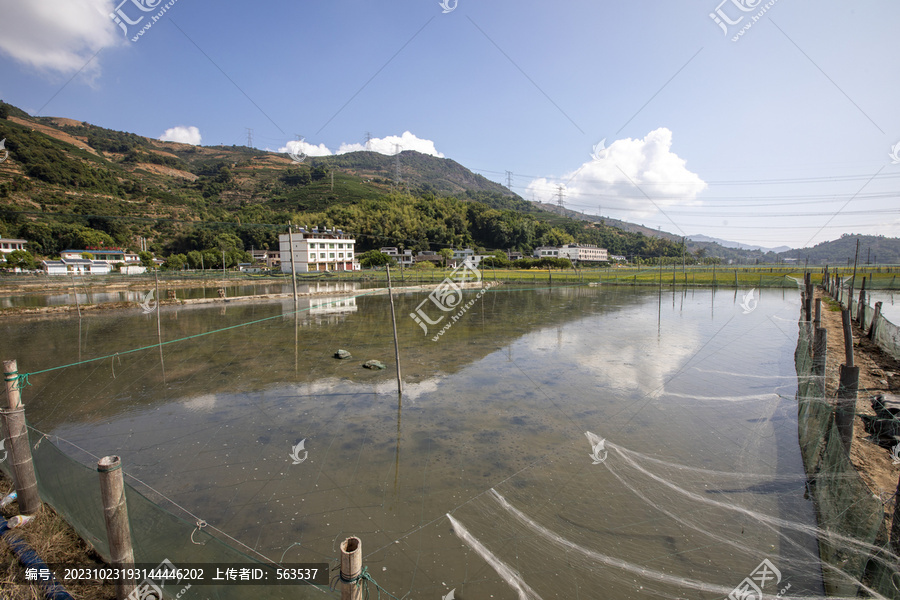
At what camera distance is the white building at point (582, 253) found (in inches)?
3941

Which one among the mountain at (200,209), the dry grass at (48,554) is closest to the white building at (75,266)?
the mountain at (200,209)

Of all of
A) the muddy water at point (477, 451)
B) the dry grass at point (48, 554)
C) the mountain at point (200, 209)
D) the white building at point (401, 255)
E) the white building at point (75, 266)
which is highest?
the mountain at point (200, 209)

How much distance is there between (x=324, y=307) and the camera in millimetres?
25016

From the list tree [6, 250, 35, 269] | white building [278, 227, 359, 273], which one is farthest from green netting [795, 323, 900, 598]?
tree [6, 250, 35, 269]

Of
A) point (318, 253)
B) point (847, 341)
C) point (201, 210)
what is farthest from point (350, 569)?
point (201, 210)

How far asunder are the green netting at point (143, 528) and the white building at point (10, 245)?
6867 cm

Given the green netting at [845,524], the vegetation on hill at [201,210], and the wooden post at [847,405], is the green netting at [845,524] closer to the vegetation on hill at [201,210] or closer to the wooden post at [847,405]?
→ the wooden post at [847,405]

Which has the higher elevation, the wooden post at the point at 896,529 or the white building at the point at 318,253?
the white building at the point at 318,253

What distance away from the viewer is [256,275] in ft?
159

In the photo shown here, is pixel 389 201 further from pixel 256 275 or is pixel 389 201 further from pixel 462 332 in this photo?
pixel 462 332

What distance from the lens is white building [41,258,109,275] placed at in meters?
48.5

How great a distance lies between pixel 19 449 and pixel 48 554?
1158 mm

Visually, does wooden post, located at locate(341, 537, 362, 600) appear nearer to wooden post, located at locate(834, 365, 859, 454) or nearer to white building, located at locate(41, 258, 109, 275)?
wooden post, located at locate(834, 365, 859, 454)

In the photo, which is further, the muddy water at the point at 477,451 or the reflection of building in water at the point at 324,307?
the reflection of building in water at the point at 324,307
